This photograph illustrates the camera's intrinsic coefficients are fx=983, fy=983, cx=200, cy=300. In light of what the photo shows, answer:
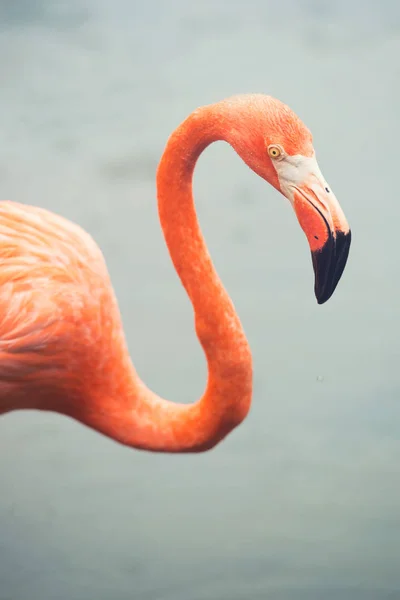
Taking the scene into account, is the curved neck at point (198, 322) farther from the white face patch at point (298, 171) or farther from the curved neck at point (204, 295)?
the white face patch at point (298, 171)

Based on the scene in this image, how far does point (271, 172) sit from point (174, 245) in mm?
319

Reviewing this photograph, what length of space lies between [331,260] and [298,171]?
7.7 inches

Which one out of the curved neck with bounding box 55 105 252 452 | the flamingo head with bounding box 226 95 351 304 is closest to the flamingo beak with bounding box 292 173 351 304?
the flamingo head with bounding box 226 95 351 304

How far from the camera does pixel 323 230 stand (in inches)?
75.5

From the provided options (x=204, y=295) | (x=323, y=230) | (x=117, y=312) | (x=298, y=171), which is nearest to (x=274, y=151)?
(x=298, y=171)

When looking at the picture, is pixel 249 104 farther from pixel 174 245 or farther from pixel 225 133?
pixel 174 245

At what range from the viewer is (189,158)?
2.14 metres

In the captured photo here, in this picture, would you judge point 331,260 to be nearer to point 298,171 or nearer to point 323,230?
point 323,230

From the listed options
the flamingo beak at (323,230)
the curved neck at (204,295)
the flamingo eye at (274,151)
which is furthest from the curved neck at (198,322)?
the flamingo beak at (323,230)

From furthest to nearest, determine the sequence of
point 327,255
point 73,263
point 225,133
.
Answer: point 73,263 → point 225,133 → point 327,255

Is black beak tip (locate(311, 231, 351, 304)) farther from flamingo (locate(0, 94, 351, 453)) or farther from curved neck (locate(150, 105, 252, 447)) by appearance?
curved neck (locate(150, 105, 252, 447))

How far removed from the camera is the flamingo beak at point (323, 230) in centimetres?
192

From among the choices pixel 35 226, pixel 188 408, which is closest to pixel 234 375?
pixel 188 408

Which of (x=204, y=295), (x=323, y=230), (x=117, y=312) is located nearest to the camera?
(x=323, y=230)
